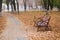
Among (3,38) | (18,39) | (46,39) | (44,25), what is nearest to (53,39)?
(46,39)

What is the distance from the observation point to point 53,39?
9680 millimetres

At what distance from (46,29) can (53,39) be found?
361 cm

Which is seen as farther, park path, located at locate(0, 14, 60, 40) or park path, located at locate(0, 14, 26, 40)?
park path, located at locate(0, 14, 26, 40)

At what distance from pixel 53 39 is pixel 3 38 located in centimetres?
256

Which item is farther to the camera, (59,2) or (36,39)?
(59,2)

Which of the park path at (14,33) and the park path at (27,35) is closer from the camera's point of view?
the park path at (27,35)

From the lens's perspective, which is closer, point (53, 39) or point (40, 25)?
point (53, 39)

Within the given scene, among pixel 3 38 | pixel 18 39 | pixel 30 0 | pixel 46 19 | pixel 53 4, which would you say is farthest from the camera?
pixel 30 0

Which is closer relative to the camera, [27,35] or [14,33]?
[27,35]

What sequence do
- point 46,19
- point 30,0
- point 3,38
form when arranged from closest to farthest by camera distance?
point 3,38
point 46,19
point 30,0

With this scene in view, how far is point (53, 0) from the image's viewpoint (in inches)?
1734

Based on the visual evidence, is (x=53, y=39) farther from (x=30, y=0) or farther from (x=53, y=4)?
(x=30, y=0)

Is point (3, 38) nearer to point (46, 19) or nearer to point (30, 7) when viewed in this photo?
point (46, 19)

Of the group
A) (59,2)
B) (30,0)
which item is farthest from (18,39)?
(30,0)
